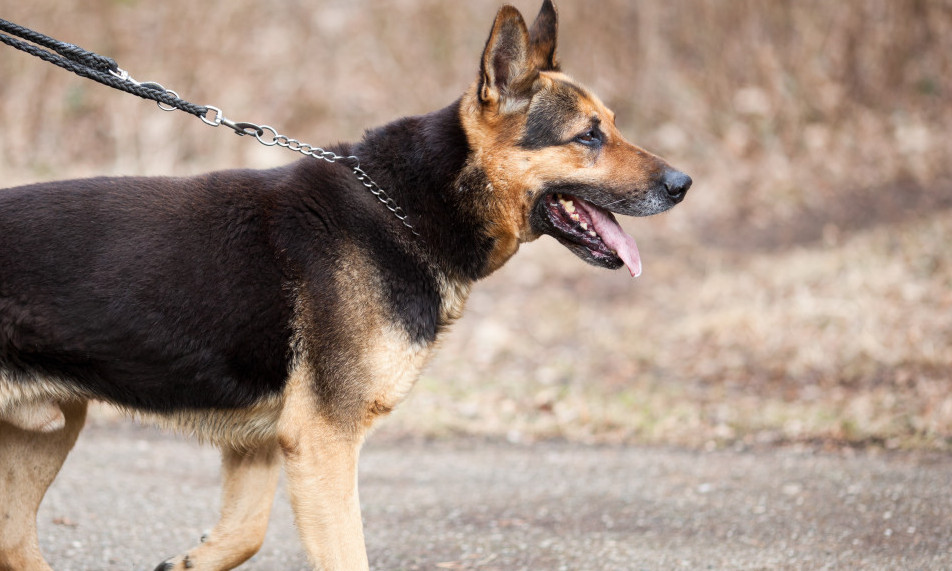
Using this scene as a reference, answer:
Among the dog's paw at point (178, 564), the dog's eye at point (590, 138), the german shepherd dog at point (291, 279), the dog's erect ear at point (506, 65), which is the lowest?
the dog's paw at point (178, 564)

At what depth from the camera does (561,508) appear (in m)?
5.51

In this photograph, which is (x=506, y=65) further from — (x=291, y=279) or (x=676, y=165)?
(x=676, y=165)

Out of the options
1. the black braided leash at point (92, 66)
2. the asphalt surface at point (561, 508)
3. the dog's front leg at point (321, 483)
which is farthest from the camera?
the asphalt surface at point (561, 508)

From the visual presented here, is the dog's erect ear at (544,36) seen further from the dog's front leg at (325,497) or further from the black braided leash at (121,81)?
the dog's front leg at (325,497)

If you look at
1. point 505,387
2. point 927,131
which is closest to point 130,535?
point 505,387

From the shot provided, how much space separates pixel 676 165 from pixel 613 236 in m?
10.4

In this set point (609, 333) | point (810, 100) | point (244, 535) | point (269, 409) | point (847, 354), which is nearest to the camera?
point (269, 409)

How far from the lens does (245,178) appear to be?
396 centimetres

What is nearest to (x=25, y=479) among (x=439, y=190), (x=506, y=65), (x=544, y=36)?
(x=439, y=190)

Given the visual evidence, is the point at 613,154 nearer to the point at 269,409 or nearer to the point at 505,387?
the point at 269,409

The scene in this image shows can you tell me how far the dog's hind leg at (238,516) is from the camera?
409cm

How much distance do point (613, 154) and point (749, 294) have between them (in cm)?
615

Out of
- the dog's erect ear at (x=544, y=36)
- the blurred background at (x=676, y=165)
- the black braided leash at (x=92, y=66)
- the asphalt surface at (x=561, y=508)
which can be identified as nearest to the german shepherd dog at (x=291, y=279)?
the dog's erect ear at (x=544, y=36)

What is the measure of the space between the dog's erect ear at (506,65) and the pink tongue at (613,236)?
60cm
